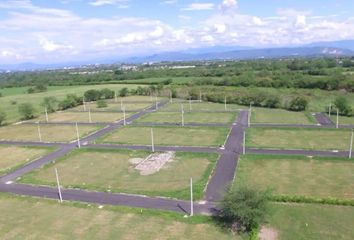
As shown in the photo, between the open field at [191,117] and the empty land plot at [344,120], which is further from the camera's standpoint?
the open field at [191,117]

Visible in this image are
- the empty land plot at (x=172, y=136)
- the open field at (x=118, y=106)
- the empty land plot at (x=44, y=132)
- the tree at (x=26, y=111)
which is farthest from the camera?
the open field at (x=118, y=106)

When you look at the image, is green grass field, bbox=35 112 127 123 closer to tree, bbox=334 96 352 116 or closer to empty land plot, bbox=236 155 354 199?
empty land plot, bbox=236 155 354 199

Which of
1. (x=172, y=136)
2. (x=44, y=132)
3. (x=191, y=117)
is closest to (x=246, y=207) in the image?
Result: (x=172, y=136)

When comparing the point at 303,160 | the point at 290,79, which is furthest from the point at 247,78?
the point at 303,160

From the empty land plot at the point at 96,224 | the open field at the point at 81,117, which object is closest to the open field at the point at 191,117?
the open field at the point at 81,117

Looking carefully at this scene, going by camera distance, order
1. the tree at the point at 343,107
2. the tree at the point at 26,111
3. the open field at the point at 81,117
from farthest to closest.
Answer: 1. the tree at the point at 26,111
2. the open field at the point at 81,117
3. the tree at the point at 343,107

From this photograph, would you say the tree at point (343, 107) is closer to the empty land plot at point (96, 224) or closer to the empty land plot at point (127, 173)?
the empty land plot at point (127, 173)

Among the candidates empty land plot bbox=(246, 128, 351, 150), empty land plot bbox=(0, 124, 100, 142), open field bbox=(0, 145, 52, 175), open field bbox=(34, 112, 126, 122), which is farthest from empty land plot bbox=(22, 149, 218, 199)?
open field bbox=(34, 112, 126, 122)

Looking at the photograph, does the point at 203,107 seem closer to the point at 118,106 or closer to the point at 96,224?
the point at 118,106
